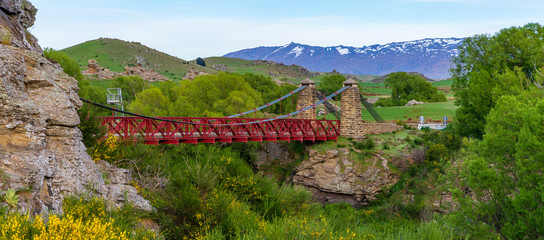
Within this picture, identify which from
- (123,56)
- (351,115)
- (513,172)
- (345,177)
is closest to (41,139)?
(513,172)

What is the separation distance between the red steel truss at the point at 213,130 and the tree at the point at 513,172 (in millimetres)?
12505

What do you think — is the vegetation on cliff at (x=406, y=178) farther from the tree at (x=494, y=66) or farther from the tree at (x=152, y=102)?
the tree at (x=152, y=102)

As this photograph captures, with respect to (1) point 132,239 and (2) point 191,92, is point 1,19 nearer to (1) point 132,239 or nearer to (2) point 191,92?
(1) point 132,239

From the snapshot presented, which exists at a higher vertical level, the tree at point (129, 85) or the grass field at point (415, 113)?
the tree at point (129, 85)

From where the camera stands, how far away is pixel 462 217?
15.7 metres

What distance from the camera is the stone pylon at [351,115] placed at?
3012cm

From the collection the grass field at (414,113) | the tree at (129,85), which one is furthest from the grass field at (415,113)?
the tree at (129,85)

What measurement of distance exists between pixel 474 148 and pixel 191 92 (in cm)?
2845

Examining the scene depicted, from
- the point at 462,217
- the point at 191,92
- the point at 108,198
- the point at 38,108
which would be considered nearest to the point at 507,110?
the point at 462,217

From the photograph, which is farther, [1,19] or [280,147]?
[280,147]

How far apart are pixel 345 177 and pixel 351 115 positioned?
5.57 meters

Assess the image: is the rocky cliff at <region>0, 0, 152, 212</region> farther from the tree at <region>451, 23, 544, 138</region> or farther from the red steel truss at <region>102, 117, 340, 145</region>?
the tree at <region>451, 23, 544, 138</region>

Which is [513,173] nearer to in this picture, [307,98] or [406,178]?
[406,178]

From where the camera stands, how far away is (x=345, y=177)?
2695 cm
